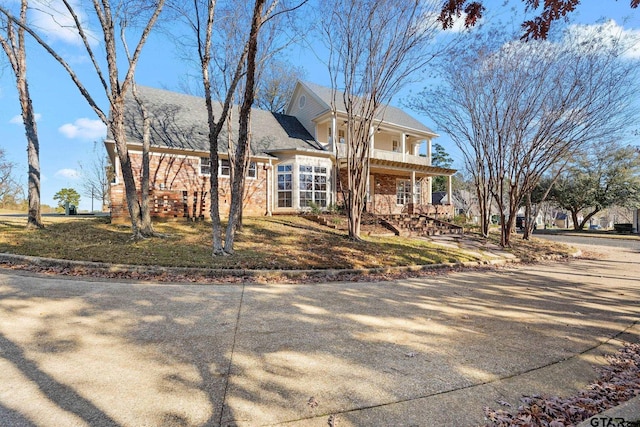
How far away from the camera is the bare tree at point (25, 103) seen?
30.7 feet

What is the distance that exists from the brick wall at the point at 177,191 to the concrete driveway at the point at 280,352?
310 inches

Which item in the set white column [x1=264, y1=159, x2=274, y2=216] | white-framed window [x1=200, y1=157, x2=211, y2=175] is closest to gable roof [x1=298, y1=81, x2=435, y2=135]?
white column [x1=264, y1=159, x2=274, y2=216]

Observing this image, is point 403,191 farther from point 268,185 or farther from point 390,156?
point 268,185

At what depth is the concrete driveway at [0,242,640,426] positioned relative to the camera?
203cm

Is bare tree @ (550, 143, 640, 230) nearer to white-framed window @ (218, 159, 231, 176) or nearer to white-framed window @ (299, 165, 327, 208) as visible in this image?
white-framed window @ (299, 165, 327, 208)

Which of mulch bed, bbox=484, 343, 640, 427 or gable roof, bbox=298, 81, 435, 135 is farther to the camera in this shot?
gable roof, bbox=298, 81, 435, 135

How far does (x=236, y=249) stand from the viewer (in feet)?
26.5

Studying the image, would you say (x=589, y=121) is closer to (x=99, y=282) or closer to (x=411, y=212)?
(x=411, y=212)

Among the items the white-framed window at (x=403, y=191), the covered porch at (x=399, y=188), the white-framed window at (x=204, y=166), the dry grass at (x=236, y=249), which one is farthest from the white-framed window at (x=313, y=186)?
the white-framed window at (x=403, y=191)

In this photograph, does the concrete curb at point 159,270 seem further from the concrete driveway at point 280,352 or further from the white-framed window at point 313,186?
the white-framed window at point 313,186

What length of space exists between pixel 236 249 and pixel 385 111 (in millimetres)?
15186

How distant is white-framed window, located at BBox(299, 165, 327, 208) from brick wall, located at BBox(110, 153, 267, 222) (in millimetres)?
2428

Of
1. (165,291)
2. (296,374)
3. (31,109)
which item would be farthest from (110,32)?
(296,374)

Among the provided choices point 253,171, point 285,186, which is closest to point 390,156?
point 285,186
